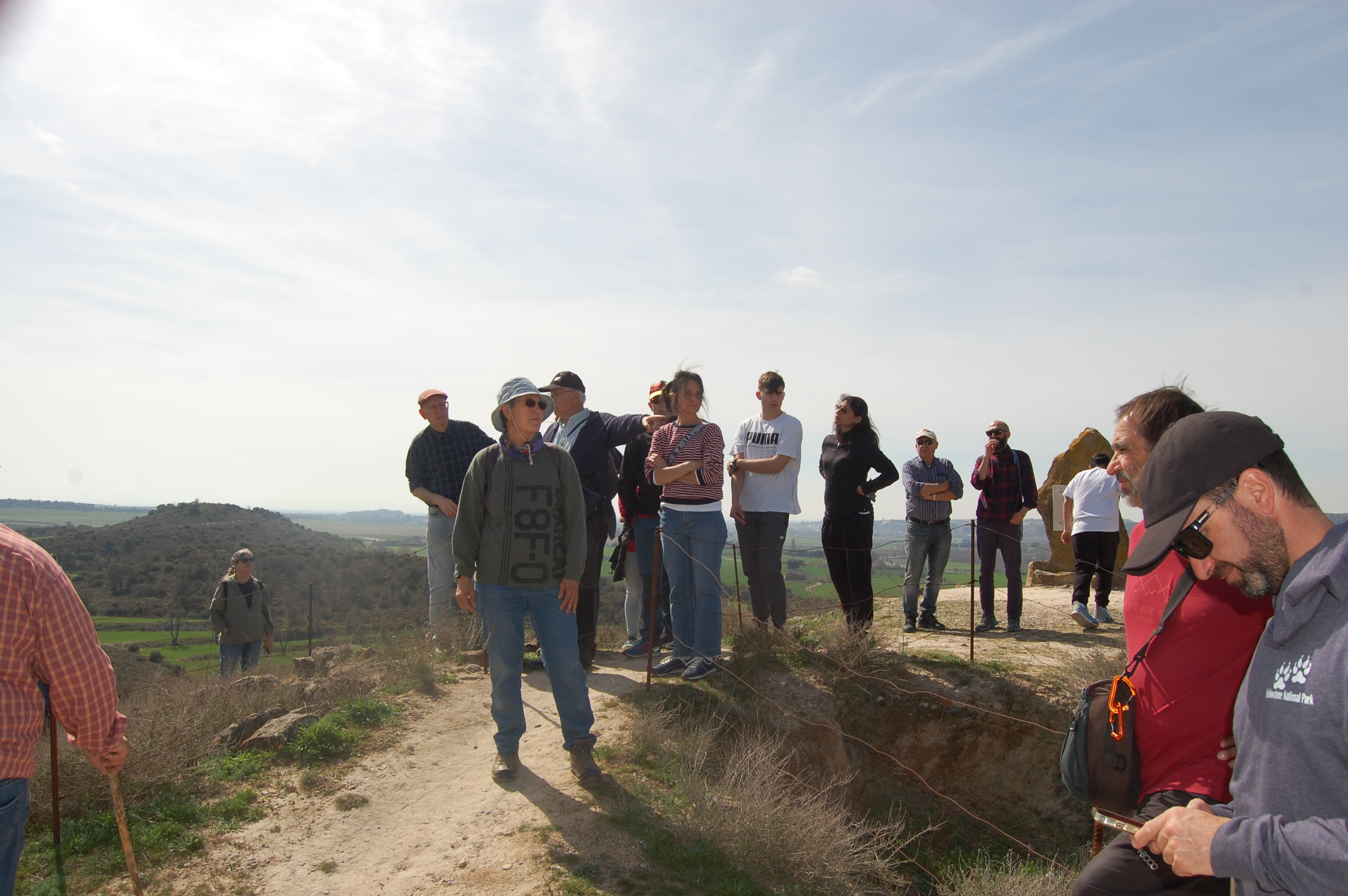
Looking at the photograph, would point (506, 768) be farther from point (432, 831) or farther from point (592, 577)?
point (592, 577)

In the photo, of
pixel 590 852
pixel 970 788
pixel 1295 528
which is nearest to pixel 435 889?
pixel 590 852

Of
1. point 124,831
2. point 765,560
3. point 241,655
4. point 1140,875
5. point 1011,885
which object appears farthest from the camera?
point 241,655

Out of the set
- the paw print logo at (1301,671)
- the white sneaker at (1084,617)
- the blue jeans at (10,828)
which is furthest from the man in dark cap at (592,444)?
the white sneaker at (1084,617)

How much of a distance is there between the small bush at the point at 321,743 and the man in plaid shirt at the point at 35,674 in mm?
Result: 2649

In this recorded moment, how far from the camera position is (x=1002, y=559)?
7.79 metres

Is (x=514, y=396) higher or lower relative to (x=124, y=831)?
higher

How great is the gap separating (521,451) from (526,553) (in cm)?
57

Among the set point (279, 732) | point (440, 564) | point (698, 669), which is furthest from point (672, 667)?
point (279, 732)

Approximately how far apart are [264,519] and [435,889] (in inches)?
1720

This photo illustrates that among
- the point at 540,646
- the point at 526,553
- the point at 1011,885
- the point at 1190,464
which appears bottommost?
the point at 1011,885

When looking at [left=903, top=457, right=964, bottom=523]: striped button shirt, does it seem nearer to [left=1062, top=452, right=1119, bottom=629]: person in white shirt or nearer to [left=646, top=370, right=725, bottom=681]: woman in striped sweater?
[left=1062, top=452, right=1119, bottom=629]: person in white shirt

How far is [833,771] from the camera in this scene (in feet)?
19.3

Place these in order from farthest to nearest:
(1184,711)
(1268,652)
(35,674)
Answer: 1. (35,674)
2. (1184,711)
3. (1268,652)

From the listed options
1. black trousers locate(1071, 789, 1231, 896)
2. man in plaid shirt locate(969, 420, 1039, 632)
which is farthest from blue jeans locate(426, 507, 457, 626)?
black trousers locate(1071, 789, 1231, 896)
